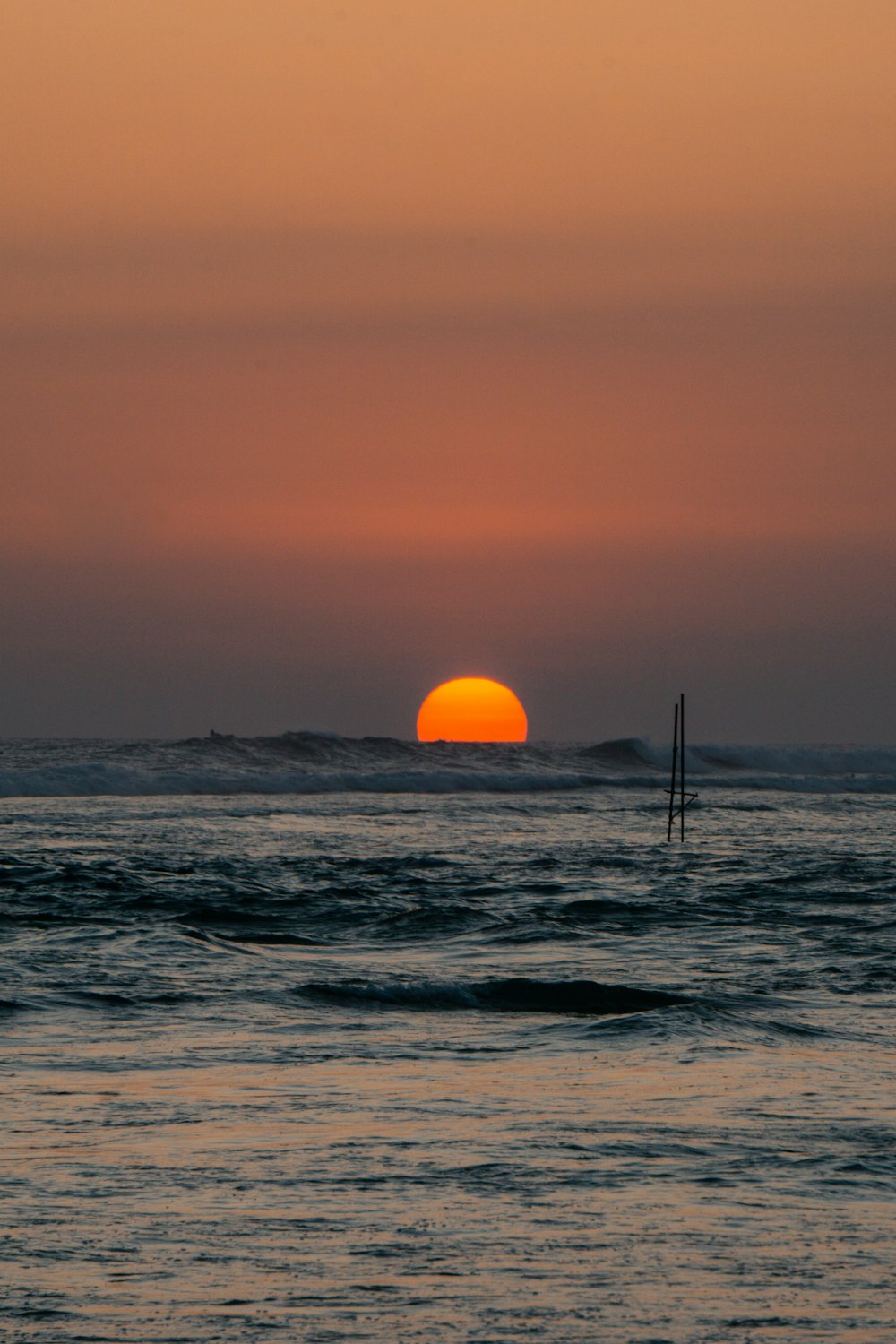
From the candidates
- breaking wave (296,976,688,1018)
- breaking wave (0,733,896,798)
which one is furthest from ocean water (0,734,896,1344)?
breaking wave (0,733,896,798)

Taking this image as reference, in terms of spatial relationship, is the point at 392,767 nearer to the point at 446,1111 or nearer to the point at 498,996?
the point at 498,996

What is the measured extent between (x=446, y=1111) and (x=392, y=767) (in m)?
53.7

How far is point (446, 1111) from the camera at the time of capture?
8.09 m

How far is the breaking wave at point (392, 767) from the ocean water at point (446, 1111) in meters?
28.4

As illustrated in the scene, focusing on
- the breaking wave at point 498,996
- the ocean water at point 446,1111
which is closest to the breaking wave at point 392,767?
the ocean water at point 446,1111

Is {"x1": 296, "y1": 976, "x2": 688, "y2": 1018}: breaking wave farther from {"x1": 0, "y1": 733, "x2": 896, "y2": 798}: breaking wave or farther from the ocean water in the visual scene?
{"x1": 0, "y1": 733, "x2": 896, "y2": 798}: breaking wave

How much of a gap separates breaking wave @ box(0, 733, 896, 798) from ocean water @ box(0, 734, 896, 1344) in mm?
28359

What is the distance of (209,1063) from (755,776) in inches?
2297

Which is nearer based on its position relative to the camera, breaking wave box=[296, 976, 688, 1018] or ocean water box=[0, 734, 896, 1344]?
ocean water box=[0, 734, 896, 1344]

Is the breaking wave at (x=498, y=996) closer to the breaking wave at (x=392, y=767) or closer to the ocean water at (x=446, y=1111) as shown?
the ocean water at (x=446, y=1111)

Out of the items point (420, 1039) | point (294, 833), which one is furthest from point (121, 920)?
point (294, 833)

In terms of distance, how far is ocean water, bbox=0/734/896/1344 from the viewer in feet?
17.4

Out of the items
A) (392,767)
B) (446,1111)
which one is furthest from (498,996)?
(392,767)

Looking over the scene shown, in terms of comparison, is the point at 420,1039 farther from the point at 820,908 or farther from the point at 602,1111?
the point at 820,908
